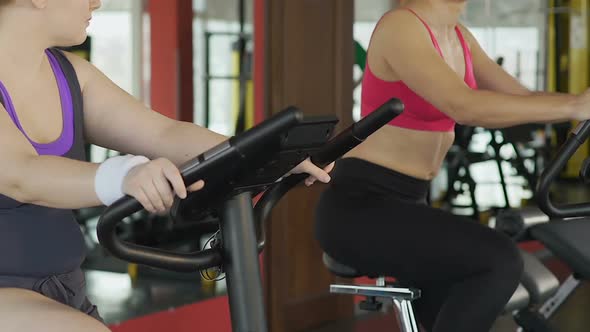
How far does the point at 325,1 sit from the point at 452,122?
6.73ft

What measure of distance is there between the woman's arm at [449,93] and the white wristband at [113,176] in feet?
3.80

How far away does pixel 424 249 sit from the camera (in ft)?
7.46

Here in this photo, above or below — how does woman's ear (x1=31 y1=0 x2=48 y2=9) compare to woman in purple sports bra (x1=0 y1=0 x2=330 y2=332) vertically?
above

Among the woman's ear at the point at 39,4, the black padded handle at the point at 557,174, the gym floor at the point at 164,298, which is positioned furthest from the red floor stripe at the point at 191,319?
the woman's ear at the point at 39,4

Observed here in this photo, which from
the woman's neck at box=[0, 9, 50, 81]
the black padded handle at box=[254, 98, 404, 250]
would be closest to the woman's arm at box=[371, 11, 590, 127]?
the black padded handle at box=[254, 98, 404, 250]

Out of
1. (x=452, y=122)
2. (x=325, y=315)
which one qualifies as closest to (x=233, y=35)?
(x=325, y=315)

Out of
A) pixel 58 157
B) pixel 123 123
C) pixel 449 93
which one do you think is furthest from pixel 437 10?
pixel 58 157

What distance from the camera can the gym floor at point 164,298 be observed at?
463 cm

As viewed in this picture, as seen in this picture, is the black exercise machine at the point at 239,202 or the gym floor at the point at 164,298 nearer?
the black exercise machine at the point at 239,202

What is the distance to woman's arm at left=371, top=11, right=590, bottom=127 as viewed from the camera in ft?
7.13

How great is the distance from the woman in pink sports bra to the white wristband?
1.15 metres

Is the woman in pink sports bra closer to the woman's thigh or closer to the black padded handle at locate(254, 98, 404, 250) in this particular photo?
the black padded handle at locate(254, 98, 404, 250)

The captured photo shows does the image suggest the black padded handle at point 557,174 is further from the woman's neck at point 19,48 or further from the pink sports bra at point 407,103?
the woman's neck at point 19,48

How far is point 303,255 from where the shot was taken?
4504mm
